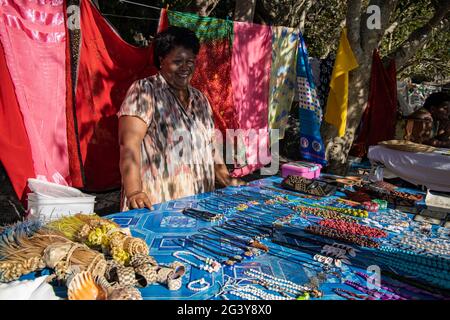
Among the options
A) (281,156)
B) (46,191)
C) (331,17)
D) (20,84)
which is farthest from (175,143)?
(331,17)

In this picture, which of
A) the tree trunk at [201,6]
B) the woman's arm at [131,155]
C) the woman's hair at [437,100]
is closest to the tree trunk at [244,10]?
the tree trunk at [201,6]

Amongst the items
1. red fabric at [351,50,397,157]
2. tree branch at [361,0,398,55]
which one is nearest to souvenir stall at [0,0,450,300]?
tree branch at [361,0,398,55]

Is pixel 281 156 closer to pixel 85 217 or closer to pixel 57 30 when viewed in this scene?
pixel 57 30

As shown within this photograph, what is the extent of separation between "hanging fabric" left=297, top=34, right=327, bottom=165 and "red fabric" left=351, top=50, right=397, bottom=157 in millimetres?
2266

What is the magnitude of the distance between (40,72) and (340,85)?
3.43m

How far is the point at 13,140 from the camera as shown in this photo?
2.71m

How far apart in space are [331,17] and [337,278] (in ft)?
36.1

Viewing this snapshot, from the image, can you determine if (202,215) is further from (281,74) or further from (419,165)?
→ (419,165)

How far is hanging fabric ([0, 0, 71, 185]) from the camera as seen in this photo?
2.64 m

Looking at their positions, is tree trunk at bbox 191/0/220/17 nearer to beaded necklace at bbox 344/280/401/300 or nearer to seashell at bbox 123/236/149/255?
seashell at bbox 123/236/149/255

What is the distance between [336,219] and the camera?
7.54 feet

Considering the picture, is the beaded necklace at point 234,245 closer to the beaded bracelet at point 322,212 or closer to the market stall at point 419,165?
the beaded bracelet at point 322,212

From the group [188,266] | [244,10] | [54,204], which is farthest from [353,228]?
[244,10]

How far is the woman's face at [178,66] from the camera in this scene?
272cm
